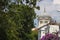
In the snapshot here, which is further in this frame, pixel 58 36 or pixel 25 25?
pixel 25 25

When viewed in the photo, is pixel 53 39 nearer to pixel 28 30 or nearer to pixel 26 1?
pixel 26 1

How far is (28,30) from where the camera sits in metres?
43.2

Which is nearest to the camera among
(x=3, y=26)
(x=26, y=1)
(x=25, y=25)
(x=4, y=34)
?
(x=26, y=1)

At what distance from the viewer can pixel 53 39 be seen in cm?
2127

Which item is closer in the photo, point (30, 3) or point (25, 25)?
point (30, 3)

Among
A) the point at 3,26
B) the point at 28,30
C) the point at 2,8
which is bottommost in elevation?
the point at 28,30

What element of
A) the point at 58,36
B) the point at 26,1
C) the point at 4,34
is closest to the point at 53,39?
the point at 58,36

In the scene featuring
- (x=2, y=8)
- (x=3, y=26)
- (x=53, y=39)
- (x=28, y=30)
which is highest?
(x=2, y=8)

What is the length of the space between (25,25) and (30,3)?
77.9 feet

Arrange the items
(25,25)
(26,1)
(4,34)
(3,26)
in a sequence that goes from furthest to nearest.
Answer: (25,25) → (4,34) → (3,26) → (26,1)

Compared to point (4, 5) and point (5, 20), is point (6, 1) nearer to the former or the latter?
point (4, 5)

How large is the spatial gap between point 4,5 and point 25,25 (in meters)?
23.7

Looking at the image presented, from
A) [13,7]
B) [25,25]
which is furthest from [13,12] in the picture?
[25,25]

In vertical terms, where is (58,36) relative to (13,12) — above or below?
below
